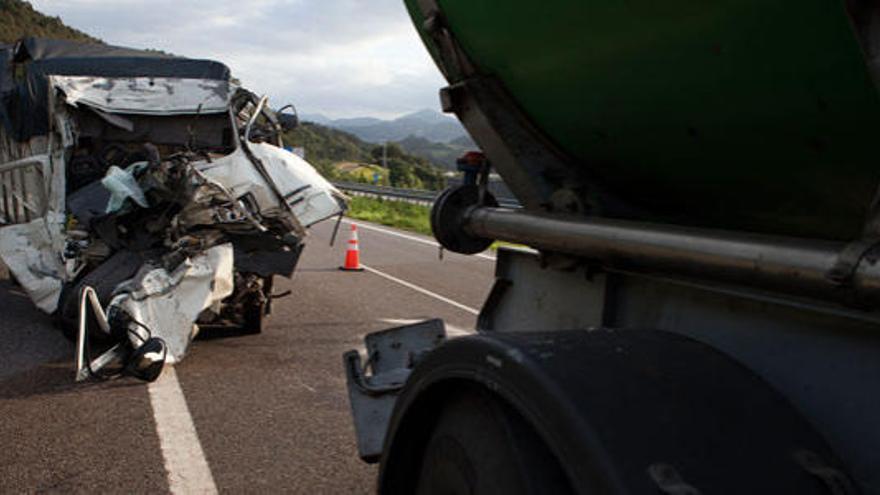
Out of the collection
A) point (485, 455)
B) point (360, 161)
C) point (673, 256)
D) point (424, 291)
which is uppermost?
point (360, 161)

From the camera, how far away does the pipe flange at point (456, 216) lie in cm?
299

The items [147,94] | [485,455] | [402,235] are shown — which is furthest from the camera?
[402,235]

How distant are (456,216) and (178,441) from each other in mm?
2940

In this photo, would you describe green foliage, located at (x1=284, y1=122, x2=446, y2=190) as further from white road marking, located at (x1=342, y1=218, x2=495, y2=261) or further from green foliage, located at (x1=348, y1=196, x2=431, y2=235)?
green foliage, located at (x1=348, y1=196, x2=431, y2=235)

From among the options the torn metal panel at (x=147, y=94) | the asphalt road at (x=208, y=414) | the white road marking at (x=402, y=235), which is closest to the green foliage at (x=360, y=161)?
the torn metal panel at (x=147, y=94)

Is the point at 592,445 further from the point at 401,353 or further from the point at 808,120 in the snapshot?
the point at 401,353

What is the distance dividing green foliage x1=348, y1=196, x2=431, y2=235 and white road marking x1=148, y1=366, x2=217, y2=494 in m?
16.2

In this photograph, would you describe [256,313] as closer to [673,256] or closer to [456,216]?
[456,216]

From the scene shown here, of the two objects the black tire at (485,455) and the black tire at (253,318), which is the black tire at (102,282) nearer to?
the black tire at (253,318)

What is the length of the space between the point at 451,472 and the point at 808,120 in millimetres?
1218

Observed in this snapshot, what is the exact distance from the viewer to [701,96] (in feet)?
6.38

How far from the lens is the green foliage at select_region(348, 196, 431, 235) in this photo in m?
24.5

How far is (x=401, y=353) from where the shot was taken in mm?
3605

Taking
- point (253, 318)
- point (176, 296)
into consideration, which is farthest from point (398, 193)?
point (176, 296)
